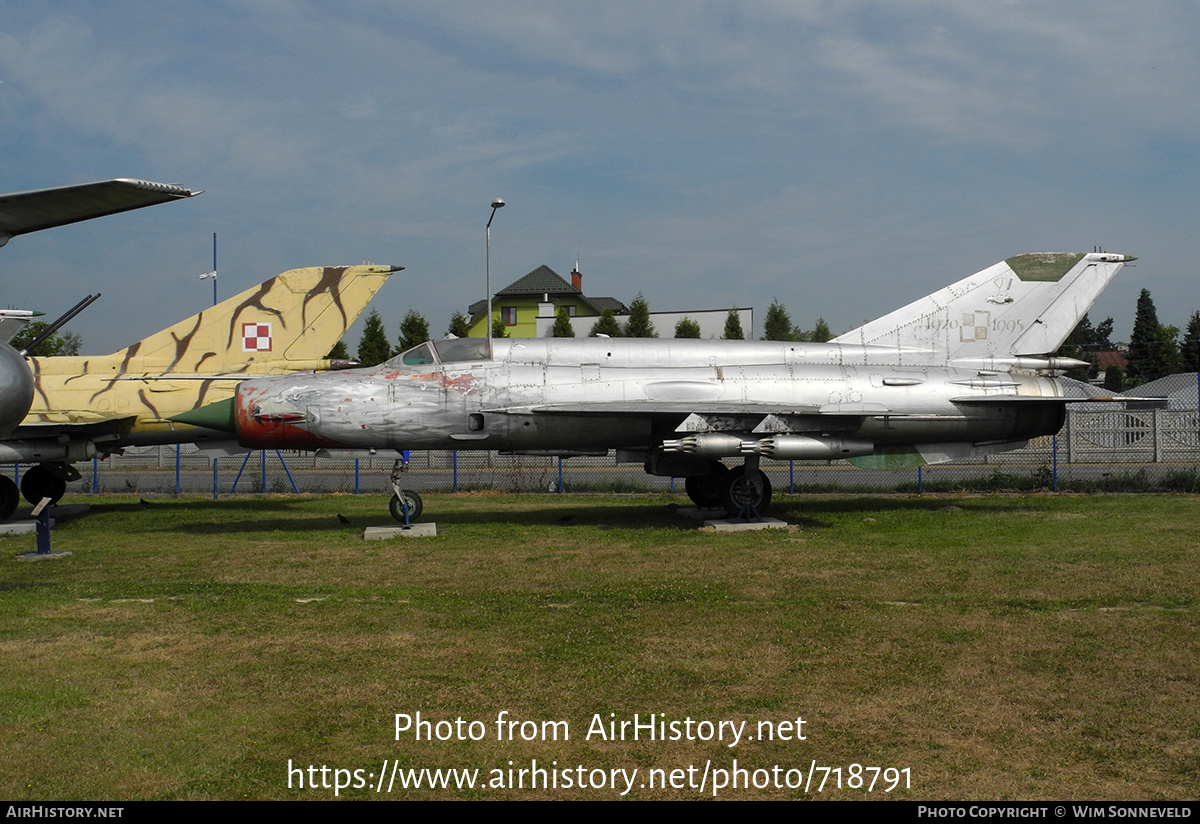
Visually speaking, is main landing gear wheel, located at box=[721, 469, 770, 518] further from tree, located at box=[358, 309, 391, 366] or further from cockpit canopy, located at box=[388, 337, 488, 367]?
tree, located at box=[358, 309, 391, 366]

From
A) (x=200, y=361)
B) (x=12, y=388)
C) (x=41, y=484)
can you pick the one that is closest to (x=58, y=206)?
(x=12, y=388)

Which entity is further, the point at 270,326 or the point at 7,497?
the point at 270,326

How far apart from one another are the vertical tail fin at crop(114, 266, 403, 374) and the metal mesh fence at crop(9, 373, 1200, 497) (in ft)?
7.65

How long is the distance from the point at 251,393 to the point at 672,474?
20.7ft

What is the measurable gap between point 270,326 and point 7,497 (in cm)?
519

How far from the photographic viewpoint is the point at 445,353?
13727 millimetres

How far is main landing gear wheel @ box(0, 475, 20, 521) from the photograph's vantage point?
51.0 feet

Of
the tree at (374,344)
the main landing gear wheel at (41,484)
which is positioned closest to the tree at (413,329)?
the tree at (374,344)

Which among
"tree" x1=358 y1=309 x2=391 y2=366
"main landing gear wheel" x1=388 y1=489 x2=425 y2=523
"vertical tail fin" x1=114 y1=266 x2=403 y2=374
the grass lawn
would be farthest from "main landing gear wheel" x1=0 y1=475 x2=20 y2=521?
"tree" x1=358 y1=309 x2=391 y2=366

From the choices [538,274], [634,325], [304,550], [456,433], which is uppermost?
[538,274]

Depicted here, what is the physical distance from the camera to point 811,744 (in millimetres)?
4699

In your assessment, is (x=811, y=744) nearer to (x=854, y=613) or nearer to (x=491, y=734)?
(x=491, y=734)

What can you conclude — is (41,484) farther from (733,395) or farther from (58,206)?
(58,206)
